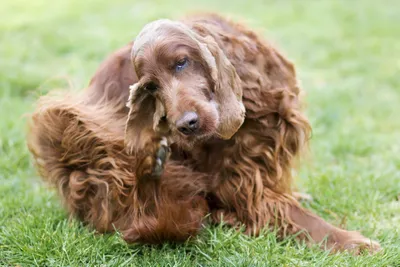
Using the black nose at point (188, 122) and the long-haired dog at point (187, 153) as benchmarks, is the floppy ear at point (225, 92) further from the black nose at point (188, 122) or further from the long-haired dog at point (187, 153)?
the black nose at point (188, 122)

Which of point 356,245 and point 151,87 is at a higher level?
point 151,87

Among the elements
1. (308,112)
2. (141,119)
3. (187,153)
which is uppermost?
(141,119)

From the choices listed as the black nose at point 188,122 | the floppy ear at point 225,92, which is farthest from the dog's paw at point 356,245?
the black nose at point 188,122

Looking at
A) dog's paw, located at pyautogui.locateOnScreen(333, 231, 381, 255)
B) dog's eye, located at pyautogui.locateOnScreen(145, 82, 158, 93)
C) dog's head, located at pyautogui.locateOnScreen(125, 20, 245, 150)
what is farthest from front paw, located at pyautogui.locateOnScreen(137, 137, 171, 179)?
dog's paw, located at pyautogui.locateOnScreen(333, 231, 381, 255)

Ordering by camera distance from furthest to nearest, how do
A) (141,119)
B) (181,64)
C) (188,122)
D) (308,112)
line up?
(308,112) → (141,119) → (181,64) → (188,122)

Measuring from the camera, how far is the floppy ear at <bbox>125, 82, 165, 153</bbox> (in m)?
2.72

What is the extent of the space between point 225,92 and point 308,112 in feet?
8.04

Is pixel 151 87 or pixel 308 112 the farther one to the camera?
pixel 308 112

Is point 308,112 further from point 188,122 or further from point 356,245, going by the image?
point 188,122

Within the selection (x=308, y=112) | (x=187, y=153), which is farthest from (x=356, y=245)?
(x=308, y=112)

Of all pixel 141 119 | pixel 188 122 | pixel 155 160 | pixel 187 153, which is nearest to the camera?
pixel 188 122

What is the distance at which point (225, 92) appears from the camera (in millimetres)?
2707

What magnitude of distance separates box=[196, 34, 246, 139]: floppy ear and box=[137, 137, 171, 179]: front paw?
298 mm

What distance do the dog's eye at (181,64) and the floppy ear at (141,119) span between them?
0.54ft
